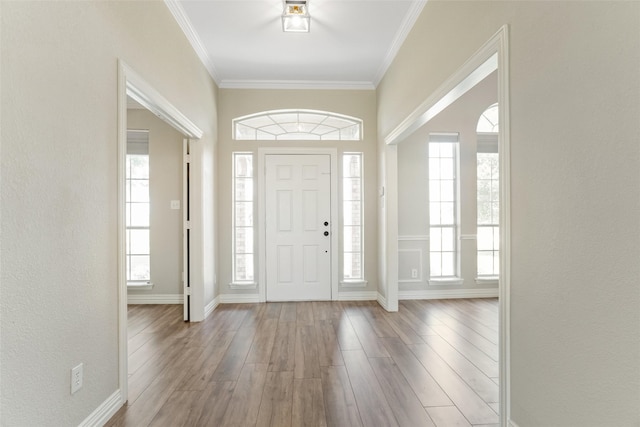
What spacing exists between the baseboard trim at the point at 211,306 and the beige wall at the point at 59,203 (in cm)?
181

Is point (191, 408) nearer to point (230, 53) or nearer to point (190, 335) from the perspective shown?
point (190, 335)

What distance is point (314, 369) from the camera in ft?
8.02

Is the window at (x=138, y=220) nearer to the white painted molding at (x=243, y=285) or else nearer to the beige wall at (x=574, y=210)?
the white painted molding at (x=243, y=285)

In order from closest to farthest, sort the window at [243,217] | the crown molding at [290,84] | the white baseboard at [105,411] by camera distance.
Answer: the white baseboard at [105,411]
the crown molding at [290,84]
the window at [243,217]

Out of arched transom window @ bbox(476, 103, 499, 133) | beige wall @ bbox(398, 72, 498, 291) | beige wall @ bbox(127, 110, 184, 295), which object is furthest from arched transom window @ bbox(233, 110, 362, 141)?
arched transom window @ bbox(476, 103, 499, 133)

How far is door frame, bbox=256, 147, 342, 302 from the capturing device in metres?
4.38

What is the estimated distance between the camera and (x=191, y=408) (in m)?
1.96

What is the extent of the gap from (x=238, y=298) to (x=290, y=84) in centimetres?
306

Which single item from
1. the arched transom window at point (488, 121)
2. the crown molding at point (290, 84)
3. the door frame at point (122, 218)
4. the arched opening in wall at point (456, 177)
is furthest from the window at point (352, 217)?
the door frame at point (122, 218)

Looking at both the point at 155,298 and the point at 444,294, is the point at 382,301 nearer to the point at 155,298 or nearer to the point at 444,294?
the point at 444,294

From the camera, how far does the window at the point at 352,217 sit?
→ 178 inches

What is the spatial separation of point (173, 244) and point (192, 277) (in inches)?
41.9

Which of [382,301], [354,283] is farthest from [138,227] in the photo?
[382,301]

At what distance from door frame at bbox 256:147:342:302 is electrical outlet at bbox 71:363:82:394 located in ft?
9.12
